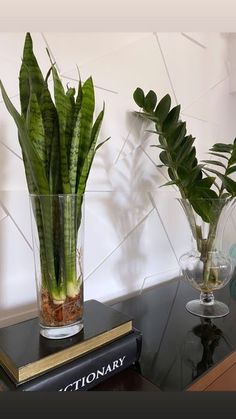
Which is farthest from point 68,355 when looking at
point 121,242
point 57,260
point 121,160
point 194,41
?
point 194,41

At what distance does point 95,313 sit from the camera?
2.23ft

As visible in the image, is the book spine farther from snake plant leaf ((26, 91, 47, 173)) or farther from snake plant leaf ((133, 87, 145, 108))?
snake plant leaf ((133, 87, 145, 108))

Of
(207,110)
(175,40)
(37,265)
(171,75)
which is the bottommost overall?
(37,265)

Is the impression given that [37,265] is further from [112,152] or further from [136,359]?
[112,152]

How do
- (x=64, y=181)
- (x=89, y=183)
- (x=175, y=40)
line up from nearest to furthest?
(x=64, y=181), (x=89, y=183), (x=175, y=40)

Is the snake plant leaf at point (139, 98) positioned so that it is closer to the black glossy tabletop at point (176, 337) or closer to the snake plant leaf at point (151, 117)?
the snake plant leaf at point (151, 117)

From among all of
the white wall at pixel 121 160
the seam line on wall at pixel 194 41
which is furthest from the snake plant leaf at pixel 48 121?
the seam line on wall at pixel 194 41

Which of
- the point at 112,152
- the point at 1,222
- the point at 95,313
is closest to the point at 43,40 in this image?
the point at 112,152

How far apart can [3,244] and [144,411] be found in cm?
68

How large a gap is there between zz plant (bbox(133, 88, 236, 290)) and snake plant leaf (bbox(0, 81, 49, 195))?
41cm

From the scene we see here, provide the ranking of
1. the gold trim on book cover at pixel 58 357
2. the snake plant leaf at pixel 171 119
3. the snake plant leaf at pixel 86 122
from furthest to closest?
the snake plant leaf at pixel 171 119
the snake plant leaf at pixel 86 122
the gold trim on book cover at pixel 58 357

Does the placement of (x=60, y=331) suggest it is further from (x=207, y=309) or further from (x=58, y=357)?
(x=207, y=309)

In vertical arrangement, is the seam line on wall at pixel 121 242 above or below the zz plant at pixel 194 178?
below

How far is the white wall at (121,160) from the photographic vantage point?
755 millimetres
